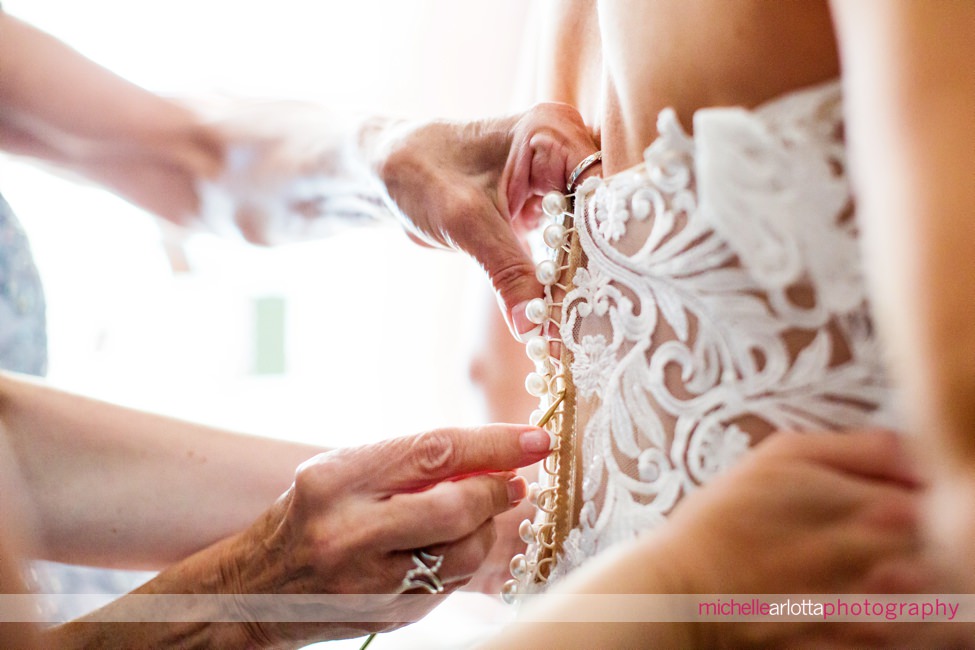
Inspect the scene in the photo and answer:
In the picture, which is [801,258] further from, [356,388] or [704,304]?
[356,388]

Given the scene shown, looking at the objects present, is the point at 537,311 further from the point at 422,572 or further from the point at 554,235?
the point at 422,572

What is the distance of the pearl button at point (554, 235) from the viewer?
54cm

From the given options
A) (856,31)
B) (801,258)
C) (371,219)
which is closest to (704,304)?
(801,258)

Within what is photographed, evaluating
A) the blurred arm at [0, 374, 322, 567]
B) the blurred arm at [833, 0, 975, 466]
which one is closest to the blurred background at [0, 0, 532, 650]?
the blurred arm at [0, 374, 322, 567]

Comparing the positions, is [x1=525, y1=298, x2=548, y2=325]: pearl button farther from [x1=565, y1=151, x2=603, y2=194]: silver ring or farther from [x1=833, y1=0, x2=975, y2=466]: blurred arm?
[x1=833, y1=0, x2=975, y2=466]: blurred arm

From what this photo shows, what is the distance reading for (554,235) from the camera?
0.54 meters

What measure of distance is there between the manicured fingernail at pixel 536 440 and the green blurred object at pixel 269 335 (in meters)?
0.73

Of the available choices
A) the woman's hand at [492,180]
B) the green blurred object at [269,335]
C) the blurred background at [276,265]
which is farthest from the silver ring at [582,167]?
the green blurred object at [269,335]

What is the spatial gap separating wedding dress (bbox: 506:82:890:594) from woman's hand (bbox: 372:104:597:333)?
0.23 feet

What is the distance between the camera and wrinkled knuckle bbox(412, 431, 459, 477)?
A: 543 millimetres

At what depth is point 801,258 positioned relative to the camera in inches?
15.9

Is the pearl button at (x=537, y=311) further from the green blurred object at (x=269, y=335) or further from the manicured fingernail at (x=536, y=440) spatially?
the green blurred object at (x=269, y=335)

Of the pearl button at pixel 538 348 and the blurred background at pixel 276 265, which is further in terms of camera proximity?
the blurred background at pixel 276 265

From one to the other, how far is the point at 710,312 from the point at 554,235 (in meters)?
0.15
